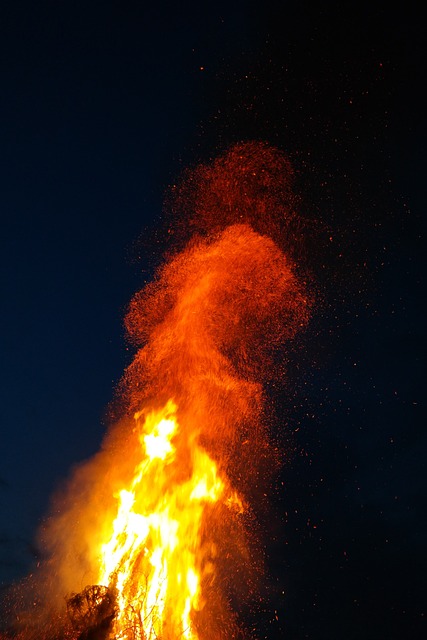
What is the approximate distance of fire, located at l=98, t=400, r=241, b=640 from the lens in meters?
8.72

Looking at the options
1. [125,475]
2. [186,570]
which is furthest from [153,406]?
[186,570]

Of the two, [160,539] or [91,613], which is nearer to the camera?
[91,613]

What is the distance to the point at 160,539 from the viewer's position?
31.9 feet

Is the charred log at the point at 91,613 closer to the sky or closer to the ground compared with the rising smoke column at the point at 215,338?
closer to the ground

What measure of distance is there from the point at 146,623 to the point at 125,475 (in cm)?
348

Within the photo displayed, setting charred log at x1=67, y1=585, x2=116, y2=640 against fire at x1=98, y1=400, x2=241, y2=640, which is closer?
charred log at x1=67, y1=585, x2=116, y2=640

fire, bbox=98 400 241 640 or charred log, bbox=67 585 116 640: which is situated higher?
fire, bbox=98 400 241 640

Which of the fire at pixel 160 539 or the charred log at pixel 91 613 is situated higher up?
the fire at pixel 160 539

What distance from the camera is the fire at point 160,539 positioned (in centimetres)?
872

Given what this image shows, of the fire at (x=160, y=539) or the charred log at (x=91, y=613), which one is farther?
the fire at (x=160, y=539)

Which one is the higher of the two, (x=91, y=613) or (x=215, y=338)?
(x=215, y=338)

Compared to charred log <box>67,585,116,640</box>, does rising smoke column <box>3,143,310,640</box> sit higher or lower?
higher

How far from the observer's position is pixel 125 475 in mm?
11516

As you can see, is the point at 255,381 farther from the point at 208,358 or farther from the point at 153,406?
the point at 153,406
